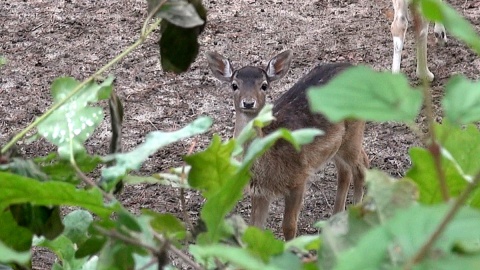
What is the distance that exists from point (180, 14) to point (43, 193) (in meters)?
0.26

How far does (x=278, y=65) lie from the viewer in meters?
5.68

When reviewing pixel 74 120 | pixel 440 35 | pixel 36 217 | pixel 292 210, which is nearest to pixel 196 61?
pixel 440 35

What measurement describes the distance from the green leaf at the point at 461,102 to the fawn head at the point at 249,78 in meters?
4.44

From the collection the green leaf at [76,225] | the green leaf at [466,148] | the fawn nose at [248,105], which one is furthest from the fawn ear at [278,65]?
the green leaf at [466,148]

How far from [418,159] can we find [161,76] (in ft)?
21.0

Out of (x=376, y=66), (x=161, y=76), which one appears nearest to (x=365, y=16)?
(x=376, y=66)

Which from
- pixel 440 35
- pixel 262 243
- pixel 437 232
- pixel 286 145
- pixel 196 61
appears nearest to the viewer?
pixel 437 232

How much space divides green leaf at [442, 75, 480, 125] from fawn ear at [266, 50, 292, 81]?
16.4 ft

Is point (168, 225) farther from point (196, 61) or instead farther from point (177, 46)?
point (196, 61)

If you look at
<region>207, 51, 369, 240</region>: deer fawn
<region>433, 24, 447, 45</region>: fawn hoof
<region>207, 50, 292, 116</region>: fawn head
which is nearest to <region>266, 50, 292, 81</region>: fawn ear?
<region>207, 50, 292, 116</region>: fawn head

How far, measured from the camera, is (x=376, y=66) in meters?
7.17

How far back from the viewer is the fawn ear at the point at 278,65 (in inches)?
222

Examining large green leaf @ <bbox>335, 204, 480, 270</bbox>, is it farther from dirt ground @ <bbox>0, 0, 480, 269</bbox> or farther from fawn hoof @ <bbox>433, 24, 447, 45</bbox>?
fawn hoof @ <bbox>433, 24, 447, 45</bbox>

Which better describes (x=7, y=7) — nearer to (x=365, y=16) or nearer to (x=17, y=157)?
(x=365, y=16)
